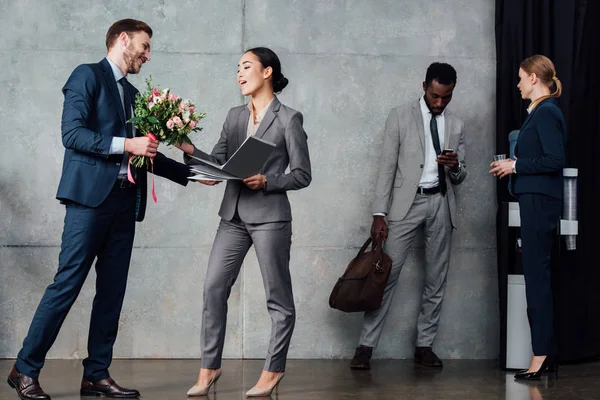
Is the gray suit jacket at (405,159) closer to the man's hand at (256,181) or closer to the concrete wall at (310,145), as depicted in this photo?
the concrete wall at (310,145)

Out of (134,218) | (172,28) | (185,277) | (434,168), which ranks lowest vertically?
(185,277)

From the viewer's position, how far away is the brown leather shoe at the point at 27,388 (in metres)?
4.34

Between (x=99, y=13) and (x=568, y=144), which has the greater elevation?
(x=99, y=13)

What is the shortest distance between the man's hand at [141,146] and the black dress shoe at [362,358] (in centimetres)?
209

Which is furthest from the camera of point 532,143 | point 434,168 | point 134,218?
point 434,168

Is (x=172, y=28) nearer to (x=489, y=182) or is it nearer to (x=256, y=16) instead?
(x=256, y=16)

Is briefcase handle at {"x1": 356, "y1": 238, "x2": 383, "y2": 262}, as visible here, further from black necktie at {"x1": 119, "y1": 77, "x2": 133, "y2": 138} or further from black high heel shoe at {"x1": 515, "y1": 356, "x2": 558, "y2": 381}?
black necktie at {"x1": 119, "y1": 77, "x2": 133, "y2": 138}

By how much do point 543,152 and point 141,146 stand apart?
7.79 ft

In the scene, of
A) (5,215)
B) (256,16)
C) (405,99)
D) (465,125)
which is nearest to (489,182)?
(465,125)

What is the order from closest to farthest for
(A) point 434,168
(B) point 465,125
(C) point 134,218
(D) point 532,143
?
(C) point 134,218 < (D) point 532,143 < (A) point 434,168 < (B) point 465,125

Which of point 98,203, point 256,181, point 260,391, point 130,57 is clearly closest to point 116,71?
point 130,57

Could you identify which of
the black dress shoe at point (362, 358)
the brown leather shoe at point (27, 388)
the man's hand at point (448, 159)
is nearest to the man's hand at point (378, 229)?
the man's hand at point (448, 159)

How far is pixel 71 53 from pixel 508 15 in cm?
289

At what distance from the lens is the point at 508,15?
5.96 m
